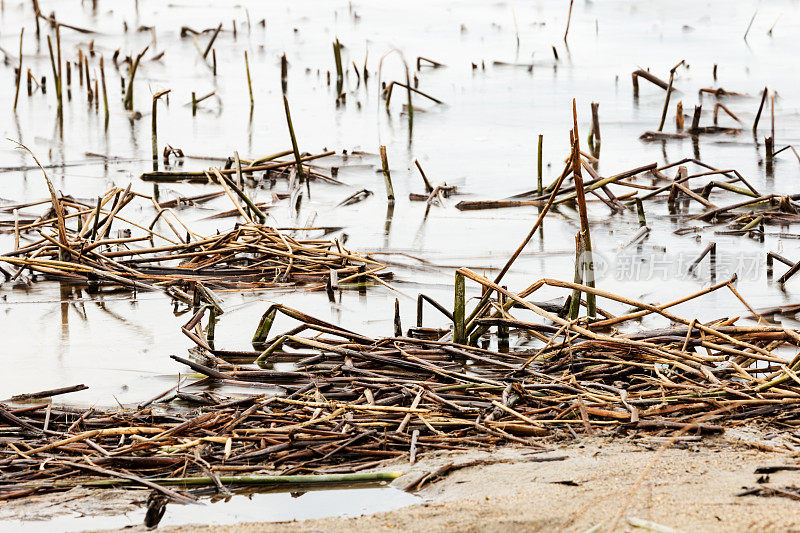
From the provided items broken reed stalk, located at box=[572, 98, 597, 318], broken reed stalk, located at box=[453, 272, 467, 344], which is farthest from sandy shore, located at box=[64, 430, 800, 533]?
broken reed stalk, located at box=[572, 98, 597, 318]

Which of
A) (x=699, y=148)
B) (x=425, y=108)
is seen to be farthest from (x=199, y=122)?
(x=699, y=148)

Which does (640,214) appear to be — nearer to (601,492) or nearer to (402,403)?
(402,403)

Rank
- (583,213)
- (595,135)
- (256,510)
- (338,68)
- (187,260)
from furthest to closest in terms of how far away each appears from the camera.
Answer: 1. (338,68)
2. (595,135)
3. (187,260)
4. (583,213)
5. (256,510)

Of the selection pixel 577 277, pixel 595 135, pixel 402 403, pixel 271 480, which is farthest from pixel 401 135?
pixel 271 480

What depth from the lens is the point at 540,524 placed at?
2.35 m

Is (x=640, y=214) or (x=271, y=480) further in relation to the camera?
(x=640, y=214)

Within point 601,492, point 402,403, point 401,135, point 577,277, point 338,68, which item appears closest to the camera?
point 601,492

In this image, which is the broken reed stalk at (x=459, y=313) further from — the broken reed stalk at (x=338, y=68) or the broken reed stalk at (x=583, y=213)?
the broken reed stalk at (x=338, y=68)

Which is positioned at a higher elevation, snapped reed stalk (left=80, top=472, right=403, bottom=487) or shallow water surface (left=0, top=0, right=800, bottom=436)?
shallow water surface (left=0, top=0, right=800, bottom=436)

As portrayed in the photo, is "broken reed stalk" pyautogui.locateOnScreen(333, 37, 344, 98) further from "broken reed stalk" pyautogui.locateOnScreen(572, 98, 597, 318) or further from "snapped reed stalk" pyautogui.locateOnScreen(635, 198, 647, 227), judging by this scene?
"broken reed stalk" pyautogui.locateOnScreen(572, 98, 597, 318)

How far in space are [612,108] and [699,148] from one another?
1915 mm

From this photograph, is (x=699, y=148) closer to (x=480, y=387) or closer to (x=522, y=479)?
(x=480, y=387)

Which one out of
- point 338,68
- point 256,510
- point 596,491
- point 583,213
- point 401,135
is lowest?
point 256,510

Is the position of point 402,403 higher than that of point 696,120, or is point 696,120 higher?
point 696,120
